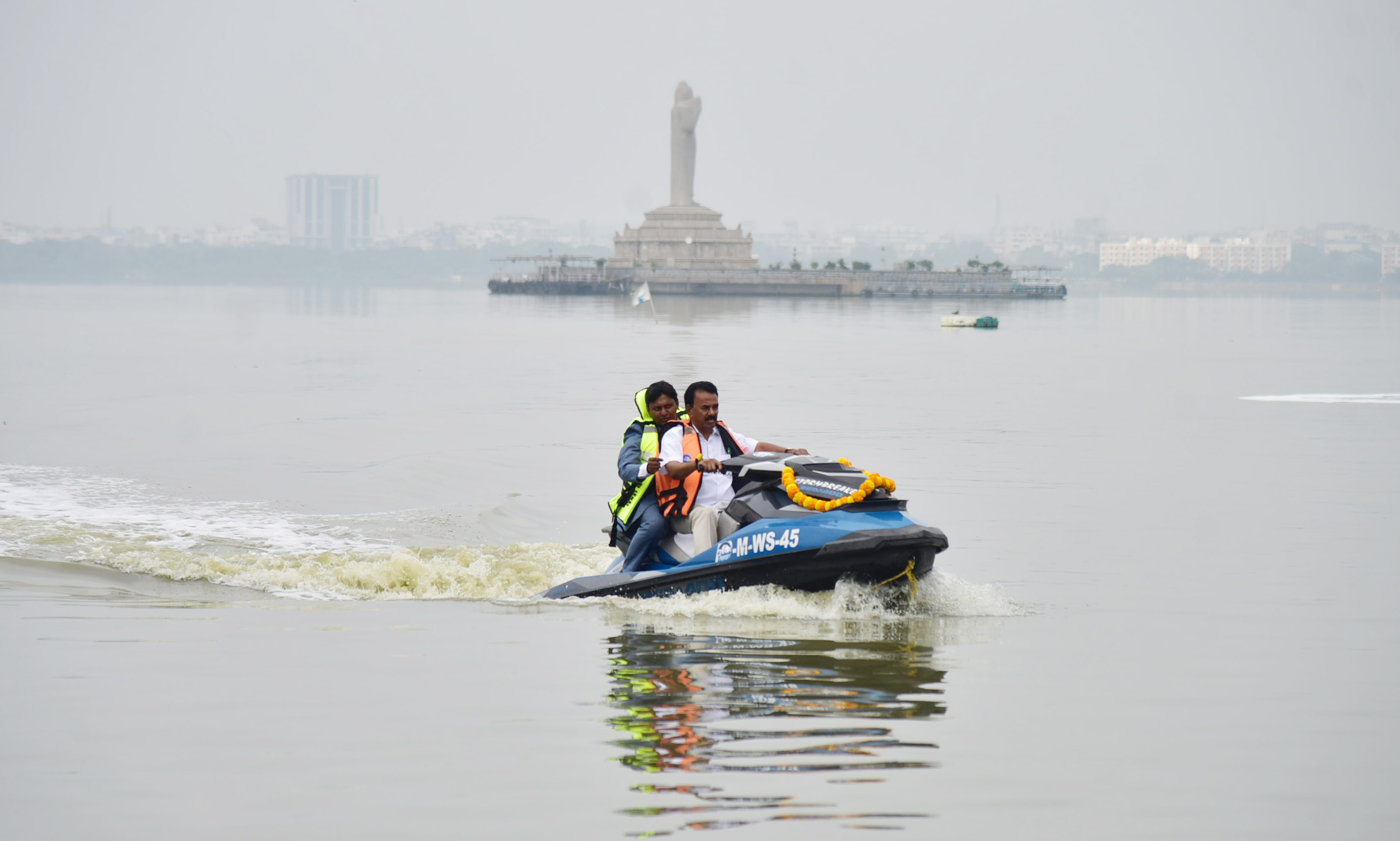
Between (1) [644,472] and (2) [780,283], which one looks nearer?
(1) [644,472]

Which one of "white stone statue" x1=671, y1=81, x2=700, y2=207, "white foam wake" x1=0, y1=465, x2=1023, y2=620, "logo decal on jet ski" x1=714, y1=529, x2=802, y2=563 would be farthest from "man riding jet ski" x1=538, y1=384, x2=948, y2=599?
"white stone statue" x1=671, y1=81, x2=700, y2=207

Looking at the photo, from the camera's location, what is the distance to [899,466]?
1945 centimetres

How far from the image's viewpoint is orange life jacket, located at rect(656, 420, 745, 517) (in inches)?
400

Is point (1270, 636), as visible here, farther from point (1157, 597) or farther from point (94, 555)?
point (94, 555)

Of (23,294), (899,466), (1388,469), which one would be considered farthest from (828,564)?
(23,294)

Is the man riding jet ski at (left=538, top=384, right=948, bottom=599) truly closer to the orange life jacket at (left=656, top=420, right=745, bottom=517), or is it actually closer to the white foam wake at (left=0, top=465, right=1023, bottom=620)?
the orange life jacket at (left=656, top=420, right=745, bottom=517)

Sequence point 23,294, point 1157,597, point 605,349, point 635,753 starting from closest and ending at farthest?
point 635,753
point 1157,597
point 605,349
point 23,294

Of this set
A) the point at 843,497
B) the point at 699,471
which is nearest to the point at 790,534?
the point at 843,497

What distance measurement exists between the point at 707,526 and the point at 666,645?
1.10m

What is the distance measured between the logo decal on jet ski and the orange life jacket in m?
0.46

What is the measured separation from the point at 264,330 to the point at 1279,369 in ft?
138

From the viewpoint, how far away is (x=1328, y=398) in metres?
31.7

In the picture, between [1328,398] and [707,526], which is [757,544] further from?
[1328,398]

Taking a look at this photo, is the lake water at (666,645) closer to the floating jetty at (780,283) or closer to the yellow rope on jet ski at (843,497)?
the yellow rope on jet ski at (843,497)
